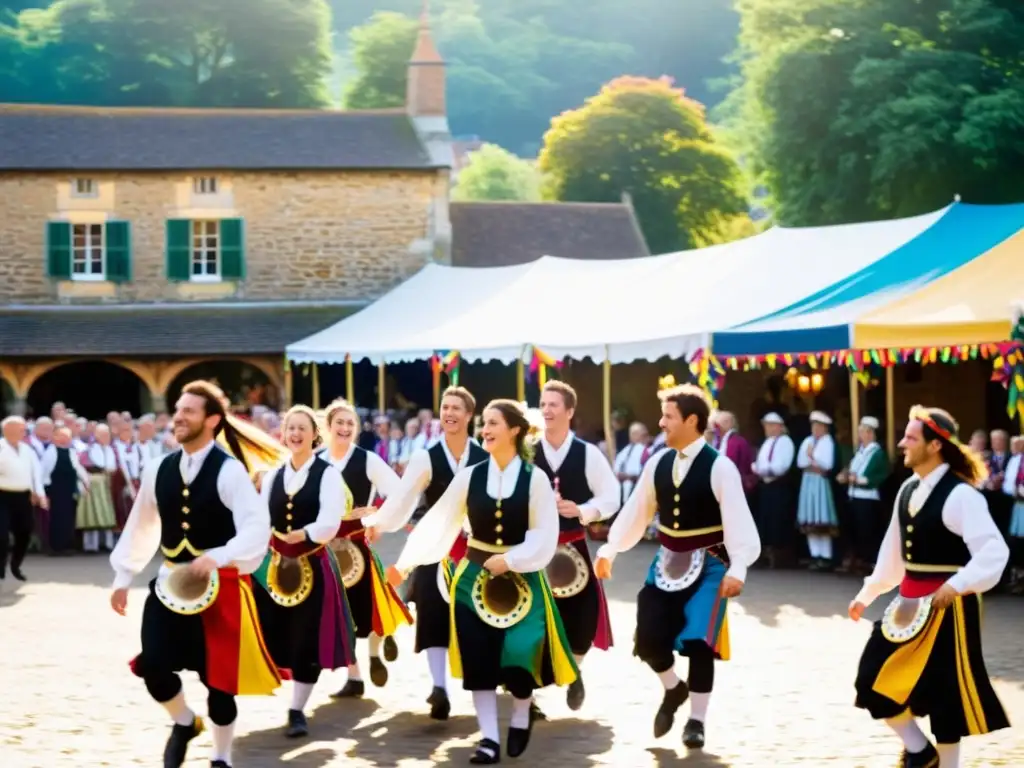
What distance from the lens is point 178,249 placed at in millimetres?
32719

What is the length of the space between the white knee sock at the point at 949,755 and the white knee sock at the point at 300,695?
2992mm

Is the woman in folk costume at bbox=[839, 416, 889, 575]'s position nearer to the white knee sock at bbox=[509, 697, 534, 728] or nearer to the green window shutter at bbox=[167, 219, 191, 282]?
the white knee sock at bbox=[509, 697, 534, 728]

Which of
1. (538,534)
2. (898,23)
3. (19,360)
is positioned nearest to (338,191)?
(19,360)

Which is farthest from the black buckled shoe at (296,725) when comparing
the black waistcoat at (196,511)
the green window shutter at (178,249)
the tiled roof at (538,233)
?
the tiled roof at (538,233)

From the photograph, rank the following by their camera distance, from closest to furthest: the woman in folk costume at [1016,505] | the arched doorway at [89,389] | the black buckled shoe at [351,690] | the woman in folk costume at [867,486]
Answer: the black buckled shoe at [351,690], the woman in folk costume at [1016,505], the woman in folk costume at [867,486], the arched doorway at [89,389]

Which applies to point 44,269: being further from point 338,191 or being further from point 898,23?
point 898,23

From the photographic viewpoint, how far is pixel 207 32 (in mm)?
56312

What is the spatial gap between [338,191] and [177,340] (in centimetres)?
386

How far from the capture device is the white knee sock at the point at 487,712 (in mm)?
7594

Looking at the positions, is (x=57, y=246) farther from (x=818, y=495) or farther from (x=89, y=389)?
(x=818, y=495)

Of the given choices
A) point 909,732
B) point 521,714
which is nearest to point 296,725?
point 521,714

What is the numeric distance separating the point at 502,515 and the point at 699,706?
120 cm

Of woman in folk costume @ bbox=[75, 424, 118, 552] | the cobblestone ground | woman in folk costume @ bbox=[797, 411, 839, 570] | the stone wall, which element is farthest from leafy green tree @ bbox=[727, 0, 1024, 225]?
the cobblestone ground

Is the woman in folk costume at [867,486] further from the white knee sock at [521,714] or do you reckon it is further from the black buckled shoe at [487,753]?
the black buckled shoe at [487,753]
